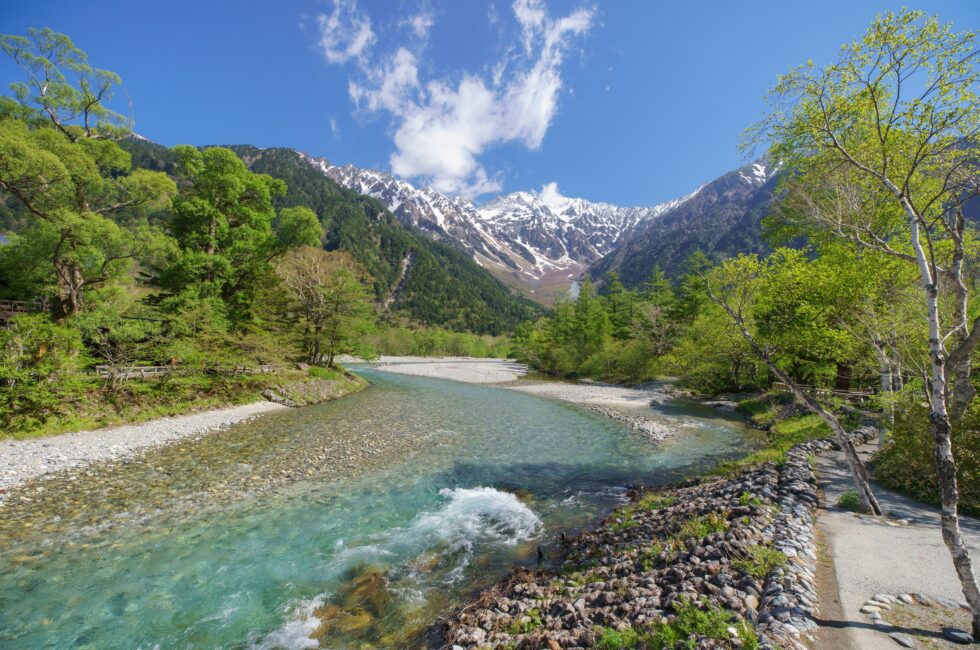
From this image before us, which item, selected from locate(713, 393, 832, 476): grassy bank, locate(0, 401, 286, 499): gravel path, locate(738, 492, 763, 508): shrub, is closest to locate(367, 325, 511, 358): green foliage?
locate(0, 401, 286, 499): gravel path

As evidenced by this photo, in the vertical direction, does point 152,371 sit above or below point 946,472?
below

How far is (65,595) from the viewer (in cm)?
641

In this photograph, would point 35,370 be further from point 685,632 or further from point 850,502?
point 850,502

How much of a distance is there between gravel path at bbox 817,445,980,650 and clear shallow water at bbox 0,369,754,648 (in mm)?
5063

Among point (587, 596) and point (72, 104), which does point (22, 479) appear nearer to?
point (587, 596)

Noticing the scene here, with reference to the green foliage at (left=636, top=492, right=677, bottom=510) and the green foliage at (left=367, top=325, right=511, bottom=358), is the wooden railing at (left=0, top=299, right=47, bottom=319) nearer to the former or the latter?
the green foliage at (left=636, top=492, right=677, bottom=510)

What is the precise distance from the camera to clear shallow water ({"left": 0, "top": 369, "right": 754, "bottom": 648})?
6043mm

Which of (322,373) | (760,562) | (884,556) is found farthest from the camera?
(322,373)

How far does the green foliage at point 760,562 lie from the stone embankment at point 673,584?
0.6 inches

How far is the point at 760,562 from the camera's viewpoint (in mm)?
5770

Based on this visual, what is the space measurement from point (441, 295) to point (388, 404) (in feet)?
564

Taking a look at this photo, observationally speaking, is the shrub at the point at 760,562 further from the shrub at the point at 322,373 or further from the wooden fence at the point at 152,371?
the shrub at the point at 322,373

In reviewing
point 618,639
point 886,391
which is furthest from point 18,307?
point 886,391

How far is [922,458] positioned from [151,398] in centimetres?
2814
